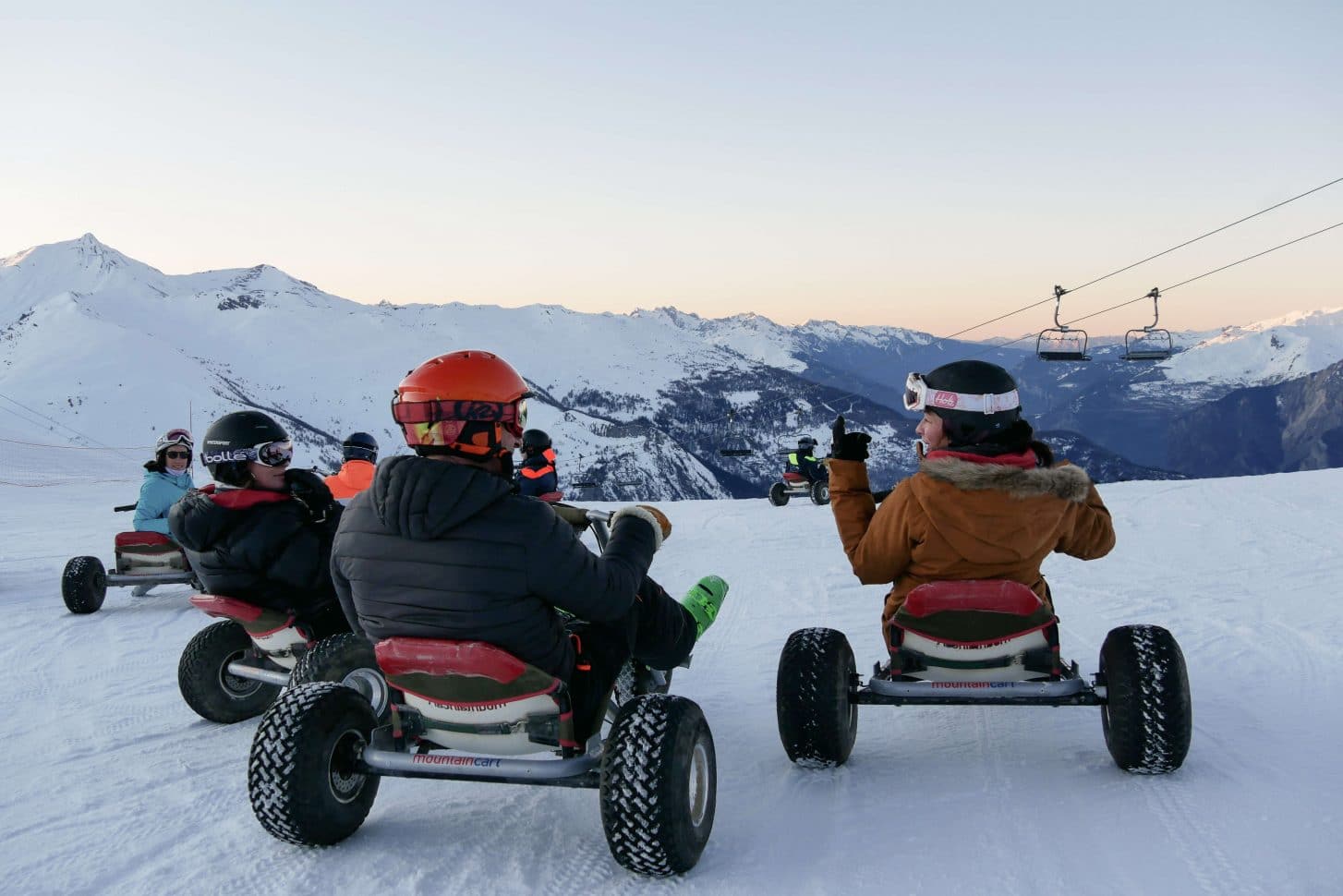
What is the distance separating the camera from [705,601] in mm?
4980

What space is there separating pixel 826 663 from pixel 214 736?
134 inches

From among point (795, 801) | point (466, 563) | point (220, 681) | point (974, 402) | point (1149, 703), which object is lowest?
point (795, 801)

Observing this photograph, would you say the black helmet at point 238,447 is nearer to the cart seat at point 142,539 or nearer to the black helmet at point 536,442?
the cart seat at point 142,539

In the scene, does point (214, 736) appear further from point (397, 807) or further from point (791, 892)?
point (791, 892)

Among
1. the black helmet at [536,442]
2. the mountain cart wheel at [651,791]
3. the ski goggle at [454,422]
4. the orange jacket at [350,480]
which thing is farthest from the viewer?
the black helmet at [536,442]

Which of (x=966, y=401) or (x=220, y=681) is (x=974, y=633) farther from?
(x=220, y=681)

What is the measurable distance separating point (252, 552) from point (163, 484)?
532 cm

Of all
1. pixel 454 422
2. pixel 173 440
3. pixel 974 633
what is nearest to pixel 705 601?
pixel 974 633

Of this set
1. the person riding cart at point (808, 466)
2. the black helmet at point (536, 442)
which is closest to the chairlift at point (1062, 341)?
the person riding cart at point (808, 466)

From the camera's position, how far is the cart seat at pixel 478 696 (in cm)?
351

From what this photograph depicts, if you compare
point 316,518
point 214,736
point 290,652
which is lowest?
point 214,736

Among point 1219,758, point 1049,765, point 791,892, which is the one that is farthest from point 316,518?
point 1219,758

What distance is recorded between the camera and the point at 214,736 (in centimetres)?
539

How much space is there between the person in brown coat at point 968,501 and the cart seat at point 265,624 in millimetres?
3086
